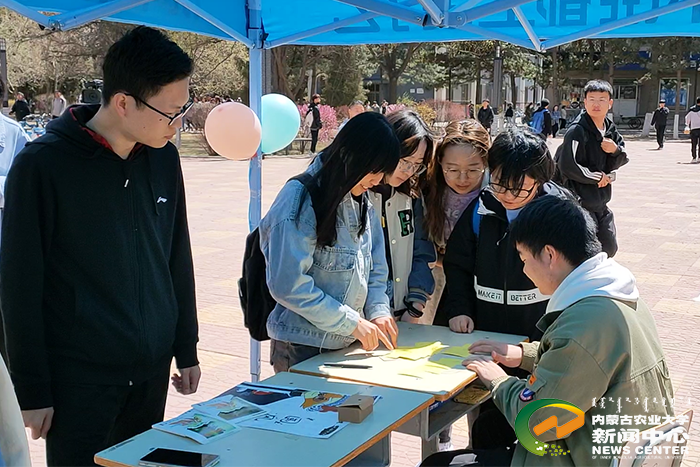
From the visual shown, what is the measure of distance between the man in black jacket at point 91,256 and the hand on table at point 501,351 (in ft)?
3.81

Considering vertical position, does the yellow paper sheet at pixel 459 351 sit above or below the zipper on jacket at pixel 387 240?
below

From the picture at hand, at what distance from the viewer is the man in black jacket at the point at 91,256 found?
80.5 inches

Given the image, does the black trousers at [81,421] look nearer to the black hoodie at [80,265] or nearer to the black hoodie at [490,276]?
the black hoodie at [80,265]

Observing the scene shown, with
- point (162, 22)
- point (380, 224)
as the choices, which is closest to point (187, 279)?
point (380, 224)

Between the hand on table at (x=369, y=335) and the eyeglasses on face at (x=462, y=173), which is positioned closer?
the hand on table at (x=369, y=335)

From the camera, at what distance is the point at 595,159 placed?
535cm

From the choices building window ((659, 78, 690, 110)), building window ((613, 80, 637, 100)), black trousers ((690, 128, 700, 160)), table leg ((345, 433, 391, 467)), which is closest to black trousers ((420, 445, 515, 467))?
table leg ((345, 433, 391, 467))

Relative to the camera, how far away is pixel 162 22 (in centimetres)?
434

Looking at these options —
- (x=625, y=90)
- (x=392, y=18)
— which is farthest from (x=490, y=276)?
(x=625, y=90)

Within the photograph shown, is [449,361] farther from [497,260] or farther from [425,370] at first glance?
[497,260]

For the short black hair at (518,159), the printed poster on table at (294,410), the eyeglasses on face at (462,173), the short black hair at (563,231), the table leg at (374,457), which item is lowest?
the table leg at (374,457)

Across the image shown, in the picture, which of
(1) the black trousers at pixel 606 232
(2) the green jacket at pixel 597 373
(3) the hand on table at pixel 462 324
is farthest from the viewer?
(1) the black trousers at pixel 606 232

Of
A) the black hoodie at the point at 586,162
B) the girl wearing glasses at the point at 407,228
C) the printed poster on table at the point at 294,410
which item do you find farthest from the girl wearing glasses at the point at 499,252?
the black hoodie at the point at 586,162

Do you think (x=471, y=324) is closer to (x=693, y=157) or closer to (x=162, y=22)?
(x=162, y=22)
